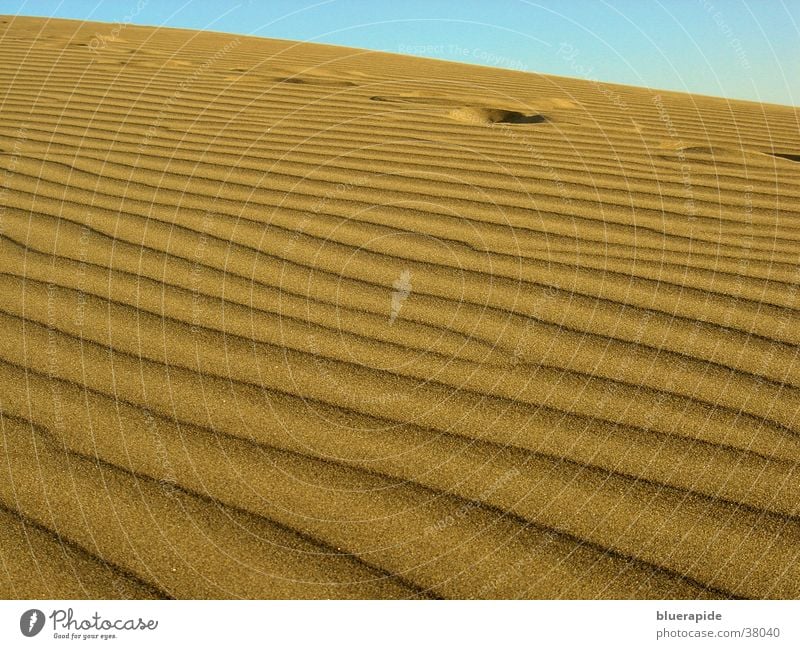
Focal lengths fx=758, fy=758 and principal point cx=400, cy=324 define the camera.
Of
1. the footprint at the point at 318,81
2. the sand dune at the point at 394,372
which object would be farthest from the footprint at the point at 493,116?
the footprint at the point at 318,81

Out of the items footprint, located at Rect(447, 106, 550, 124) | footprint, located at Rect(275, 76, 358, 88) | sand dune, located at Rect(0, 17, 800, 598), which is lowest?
sand dune, located at Rect(0, 17, 800, 598)

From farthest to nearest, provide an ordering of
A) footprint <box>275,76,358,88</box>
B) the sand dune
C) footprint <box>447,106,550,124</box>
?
footprint <box>275,76,358,88</box>, footprint <box>447,106,550,124</box>, the sand dune

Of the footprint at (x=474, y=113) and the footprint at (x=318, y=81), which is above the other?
the footprint at (x=318, y=81)

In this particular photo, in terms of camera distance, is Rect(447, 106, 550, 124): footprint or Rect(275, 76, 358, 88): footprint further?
Rect(275, 76, 358, 88): footprint

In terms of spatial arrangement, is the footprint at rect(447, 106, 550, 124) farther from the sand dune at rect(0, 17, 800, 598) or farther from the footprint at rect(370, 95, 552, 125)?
the sand dune at rect(0, 17, 800, 598)

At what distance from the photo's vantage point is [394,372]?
70.4 inches

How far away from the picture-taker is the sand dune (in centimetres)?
131

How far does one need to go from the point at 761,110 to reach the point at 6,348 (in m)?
5.56

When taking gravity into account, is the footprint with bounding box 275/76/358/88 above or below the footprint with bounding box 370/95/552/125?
above

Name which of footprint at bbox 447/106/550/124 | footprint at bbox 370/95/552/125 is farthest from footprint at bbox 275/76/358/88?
footprint at bbox 447/106/550/124

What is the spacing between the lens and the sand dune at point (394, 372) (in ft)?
4.29

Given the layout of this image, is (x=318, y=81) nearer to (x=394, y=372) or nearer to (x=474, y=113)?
(x=474, y=113)

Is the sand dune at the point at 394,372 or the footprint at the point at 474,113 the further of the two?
the footprint at the point at 474,113

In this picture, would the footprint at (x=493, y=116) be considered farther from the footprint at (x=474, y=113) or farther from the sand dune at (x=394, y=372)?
the sand dune at (x=394, y=372)
